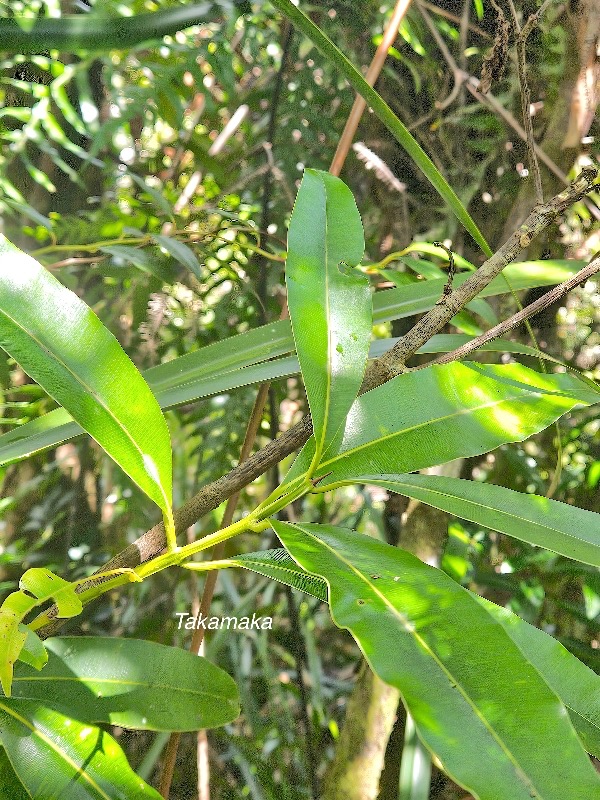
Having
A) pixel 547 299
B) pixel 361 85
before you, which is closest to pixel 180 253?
pixel 361 85

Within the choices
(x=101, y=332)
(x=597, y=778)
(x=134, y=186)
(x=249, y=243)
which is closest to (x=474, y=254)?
(x=249, y=243)

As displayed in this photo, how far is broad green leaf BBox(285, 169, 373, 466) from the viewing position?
34 cm

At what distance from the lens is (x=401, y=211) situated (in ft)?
2.51

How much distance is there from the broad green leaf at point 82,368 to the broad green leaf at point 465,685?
12cm

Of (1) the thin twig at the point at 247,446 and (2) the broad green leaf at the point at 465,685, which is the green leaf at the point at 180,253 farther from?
(2) the broad green leaf at the point at 465,685

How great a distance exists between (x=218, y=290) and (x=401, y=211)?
0.78ft

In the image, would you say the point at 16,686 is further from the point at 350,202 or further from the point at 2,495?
the point at 350,202

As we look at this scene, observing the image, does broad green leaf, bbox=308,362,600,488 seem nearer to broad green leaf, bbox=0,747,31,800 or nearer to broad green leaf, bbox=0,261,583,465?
broad green leaf, bbox=0,261,583,465

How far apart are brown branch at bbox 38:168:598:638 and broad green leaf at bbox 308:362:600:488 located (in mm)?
28

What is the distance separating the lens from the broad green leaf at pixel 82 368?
33 centimetres

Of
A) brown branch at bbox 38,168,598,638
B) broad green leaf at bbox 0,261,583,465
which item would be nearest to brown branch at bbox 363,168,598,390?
brown branch at bbox 38,168,598,638

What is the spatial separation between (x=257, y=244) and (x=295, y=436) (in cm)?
38

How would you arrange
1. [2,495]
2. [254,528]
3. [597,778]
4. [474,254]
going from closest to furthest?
1. [597,778]
2. [254,528]
3. [2,495]
4. [474,254]

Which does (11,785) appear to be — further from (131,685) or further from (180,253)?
(180,253)
